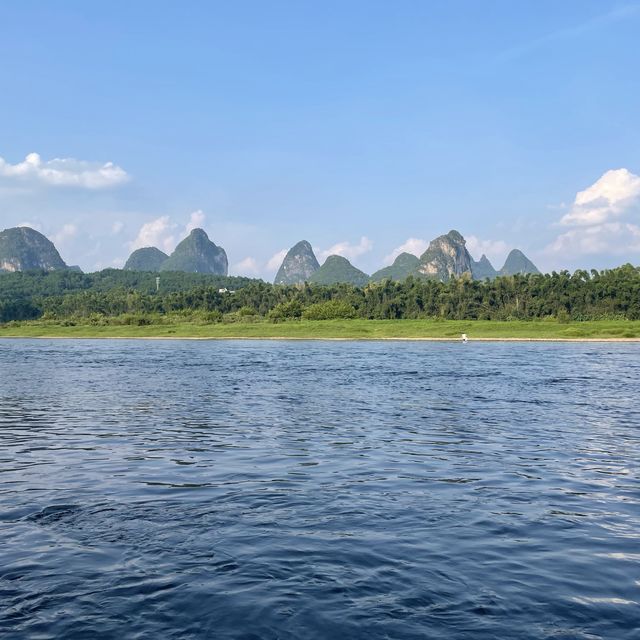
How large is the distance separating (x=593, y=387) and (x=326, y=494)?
28.6m

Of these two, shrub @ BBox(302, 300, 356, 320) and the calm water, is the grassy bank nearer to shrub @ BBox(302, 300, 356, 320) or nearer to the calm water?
shrub @ BBox(302, 300, 356, 320)

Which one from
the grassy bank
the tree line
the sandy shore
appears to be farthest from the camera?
the tree line

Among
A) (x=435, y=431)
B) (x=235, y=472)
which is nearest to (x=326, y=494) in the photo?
(x=235, y=472)

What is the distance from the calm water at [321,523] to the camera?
8.46m

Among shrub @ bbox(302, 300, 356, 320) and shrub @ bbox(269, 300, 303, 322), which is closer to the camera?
shrub @ bbox(302, 300, 356, 320)

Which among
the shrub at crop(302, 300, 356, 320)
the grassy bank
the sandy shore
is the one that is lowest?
the sandy shore

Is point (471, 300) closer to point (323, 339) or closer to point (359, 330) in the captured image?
point (359, 330)

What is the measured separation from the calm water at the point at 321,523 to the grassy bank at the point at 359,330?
87.6 m

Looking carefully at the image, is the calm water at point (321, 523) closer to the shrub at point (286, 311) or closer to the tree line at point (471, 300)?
the tree line at point (471, 300)

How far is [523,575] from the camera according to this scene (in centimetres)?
991

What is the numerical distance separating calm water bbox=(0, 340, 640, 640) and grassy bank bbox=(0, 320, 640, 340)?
87.6 m

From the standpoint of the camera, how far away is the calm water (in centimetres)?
846

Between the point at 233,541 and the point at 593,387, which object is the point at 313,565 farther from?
the point at 593,387

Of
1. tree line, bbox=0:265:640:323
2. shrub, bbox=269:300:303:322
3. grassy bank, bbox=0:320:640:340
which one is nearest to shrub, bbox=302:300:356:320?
tree line, bbox=0:265:640:323
